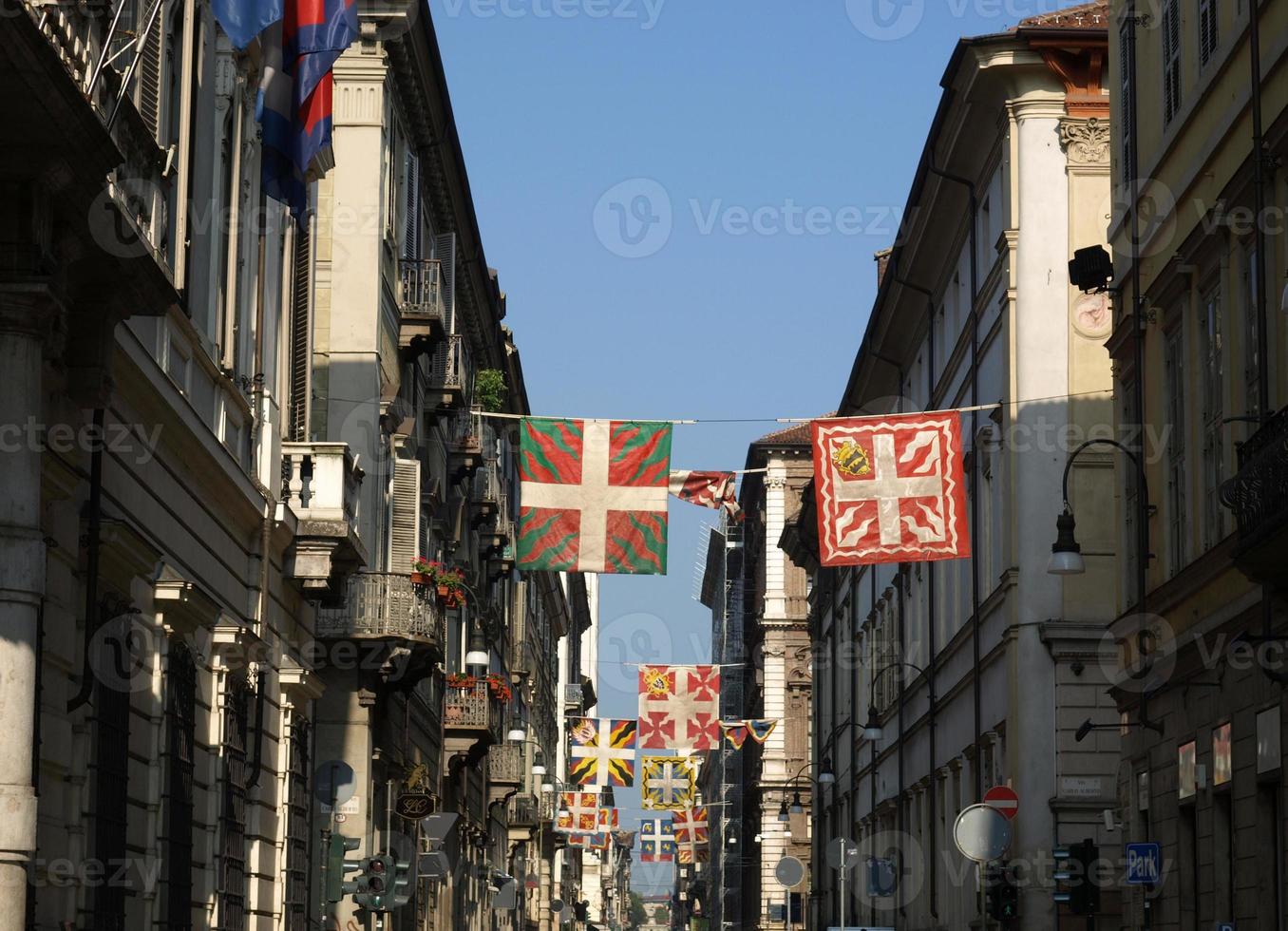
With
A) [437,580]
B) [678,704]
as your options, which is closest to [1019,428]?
[437,580]

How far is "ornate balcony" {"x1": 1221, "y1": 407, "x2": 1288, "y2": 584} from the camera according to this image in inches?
682

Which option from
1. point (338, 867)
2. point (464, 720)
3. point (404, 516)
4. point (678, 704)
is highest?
point (404, 516)

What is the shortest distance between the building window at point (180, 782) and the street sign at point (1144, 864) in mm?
9169

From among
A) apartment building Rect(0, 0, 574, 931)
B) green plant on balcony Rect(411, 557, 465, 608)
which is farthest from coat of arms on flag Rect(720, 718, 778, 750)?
green plant on balcony Rect(411, 557, 465, 608)

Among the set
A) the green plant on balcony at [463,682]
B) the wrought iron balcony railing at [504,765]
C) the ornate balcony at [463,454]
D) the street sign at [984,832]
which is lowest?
the street sign at [984,832]

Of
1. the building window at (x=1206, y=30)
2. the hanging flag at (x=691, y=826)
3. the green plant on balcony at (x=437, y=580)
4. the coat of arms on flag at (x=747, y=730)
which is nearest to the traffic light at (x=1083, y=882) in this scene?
the building window at (x=1206, y=30)

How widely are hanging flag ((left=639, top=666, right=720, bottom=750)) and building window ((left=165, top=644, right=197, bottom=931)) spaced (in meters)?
41.6

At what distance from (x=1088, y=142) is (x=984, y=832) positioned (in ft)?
39.8

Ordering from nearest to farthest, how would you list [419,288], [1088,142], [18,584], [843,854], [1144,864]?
[18,584]
[1144,864]
[1088,142]
[843,854]
[419,288]

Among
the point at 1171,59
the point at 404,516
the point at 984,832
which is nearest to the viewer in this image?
the point at 1171,59

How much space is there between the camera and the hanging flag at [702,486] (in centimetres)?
4003

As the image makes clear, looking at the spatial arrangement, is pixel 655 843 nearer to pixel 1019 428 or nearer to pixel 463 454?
pixel 463 454

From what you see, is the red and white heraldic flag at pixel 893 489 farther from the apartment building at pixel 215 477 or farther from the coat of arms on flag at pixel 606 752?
the coat of arms on flag at pixel 606 752

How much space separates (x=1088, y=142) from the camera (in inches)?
1319
